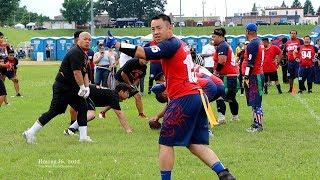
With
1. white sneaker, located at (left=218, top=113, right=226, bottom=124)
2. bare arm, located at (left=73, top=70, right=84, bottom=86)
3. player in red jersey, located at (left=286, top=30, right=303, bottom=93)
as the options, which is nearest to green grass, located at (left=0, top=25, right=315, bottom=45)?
player in red jersey, located at (left=286, top=30, right=303, bottom=93)

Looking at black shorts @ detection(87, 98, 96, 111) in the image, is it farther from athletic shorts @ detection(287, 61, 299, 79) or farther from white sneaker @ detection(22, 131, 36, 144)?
athletic shorts @ detection(287, 61, 299, 79)

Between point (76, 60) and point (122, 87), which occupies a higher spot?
point (76, 60)

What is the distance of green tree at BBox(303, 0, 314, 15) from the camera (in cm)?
16875

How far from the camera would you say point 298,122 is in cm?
1338

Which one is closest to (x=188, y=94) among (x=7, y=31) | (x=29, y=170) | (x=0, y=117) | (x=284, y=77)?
(x=29, y=170)

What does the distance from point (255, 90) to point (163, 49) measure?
5.44 metres

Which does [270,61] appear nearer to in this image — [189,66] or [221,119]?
[221,119]

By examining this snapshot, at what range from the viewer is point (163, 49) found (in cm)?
677

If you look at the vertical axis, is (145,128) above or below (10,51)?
below

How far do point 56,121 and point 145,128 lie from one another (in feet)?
7.62

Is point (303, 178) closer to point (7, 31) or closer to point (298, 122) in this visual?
point (298, 122)

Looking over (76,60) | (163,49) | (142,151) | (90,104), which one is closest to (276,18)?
(90,104)

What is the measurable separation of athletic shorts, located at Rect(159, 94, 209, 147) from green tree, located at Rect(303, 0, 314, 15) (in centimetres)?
16433

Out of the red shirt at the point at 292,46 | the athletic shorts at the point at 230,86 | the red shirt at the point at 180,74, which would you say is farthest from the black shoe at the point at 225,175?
the red shirt at the point at 292,46
